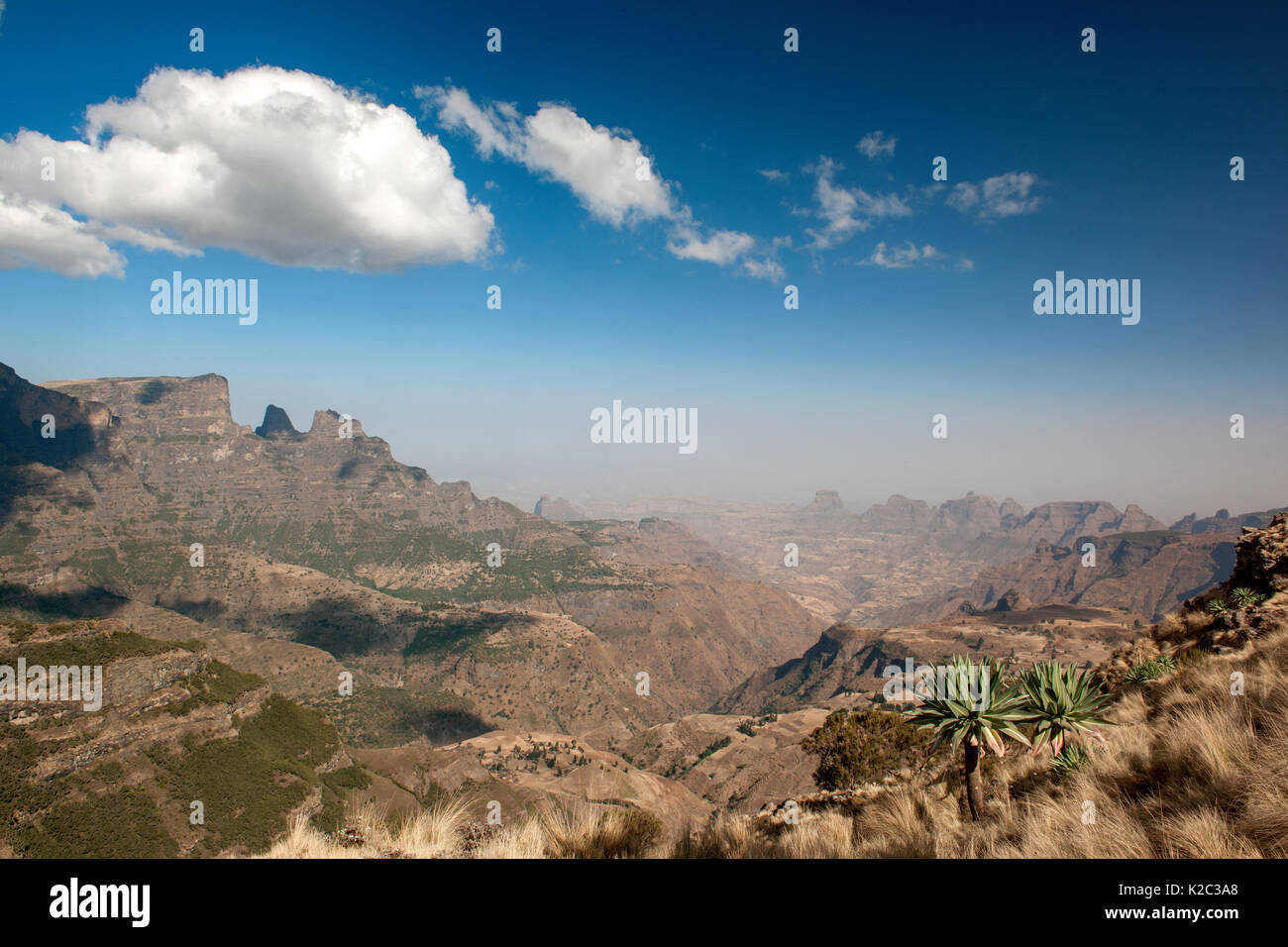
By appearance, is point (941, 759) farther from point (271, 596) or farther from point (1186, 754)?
point (271, 596)

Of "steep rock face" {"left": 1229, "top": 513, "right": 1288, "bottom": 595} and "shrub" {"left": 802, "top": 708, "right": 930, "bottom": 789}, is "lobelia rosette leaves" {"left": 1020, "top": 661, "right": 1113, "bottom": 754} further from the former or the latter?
"shrub" {"left": 802, "top": 708, "right": 930, "bottom": 789}

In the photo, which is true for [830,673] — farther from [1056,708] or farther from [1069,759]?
[1056,708]

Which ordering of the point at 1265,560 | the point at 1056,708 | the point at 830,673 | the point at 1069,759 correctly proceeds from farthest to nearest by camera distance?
the point at 830,673
the point at 1265,560
the point at 1069,759
the point at 1056,708

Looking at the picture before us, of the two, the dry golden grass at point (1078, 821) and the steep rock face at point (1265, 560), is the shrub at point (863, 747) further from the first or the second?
the dry golden grass at point (1078, 821)

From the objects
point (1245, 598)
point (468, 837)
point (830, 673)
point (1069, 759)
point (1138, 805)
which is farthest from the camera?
point (830, 673)

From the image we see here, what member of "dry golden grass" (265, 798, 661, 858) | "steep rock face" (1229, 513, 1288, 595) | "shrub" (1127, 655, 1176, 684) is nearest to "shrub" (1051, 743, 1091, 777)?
"dry golden grass" (265, 798, 661, 858)

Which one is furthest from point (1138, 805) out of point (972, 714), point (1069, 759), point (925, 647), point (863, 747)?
point (925, 647)

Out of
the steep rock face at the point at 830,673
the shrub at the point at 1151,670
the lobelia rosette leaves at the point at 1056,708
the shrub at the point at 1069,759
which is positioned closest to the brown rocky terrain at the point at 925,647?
the steep rock face at the point at 830,673
